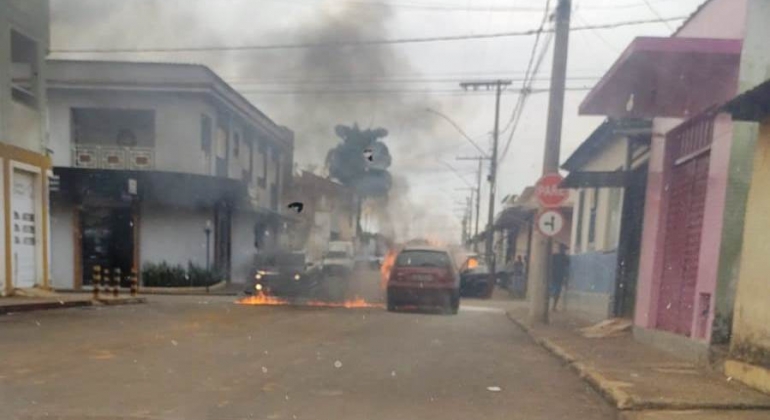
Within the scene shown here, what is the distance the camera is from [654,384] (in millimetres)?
5148

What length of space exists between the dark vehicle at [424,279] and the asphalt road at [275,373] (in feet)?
10.2

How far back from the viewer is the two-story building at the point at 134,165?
18453mm

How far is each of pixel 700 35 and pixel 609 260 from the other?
4.68m

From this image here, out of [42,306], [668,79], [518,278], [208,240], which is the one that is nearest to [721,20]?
[668,79]

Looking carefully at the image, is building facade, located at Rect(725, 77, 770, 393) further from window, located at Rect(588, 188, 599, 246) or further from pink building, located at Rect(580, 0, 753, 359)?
window, located at Rect(588, 188, 599, 246)

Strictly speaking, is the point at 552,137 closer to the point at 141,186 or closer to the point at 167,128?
the point at 141,186

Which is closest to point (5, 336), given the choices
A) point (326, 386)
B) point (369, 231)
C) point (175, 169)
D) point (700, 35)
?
point (326, 386)

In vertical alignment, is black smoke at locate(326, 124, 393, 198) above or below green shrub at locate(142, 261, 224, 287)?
above

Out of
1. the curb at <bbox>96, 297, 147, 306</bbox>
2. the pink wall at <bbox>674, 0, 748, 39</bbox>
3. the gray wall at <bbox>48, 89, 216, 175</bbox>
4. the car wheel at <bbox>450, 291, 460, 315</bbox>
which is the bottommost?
the curb at <bbox>96, 297, 147, 306</bbox>

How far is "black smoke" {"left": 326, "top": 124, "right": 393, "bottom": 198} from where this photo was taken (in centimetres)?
2294

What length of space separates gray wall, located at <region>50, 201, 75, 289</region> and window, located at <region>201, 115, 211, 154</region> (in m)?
4.46

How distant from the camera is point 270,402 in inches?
176

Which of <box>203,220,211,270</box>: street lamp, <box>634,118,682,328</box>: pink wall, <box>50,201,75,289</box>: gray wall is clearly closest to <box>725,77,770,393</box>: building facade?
<box>634,118,682,328</box>: pink wall

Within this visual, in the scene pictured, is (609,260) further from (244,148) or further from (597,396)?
(244,148)
